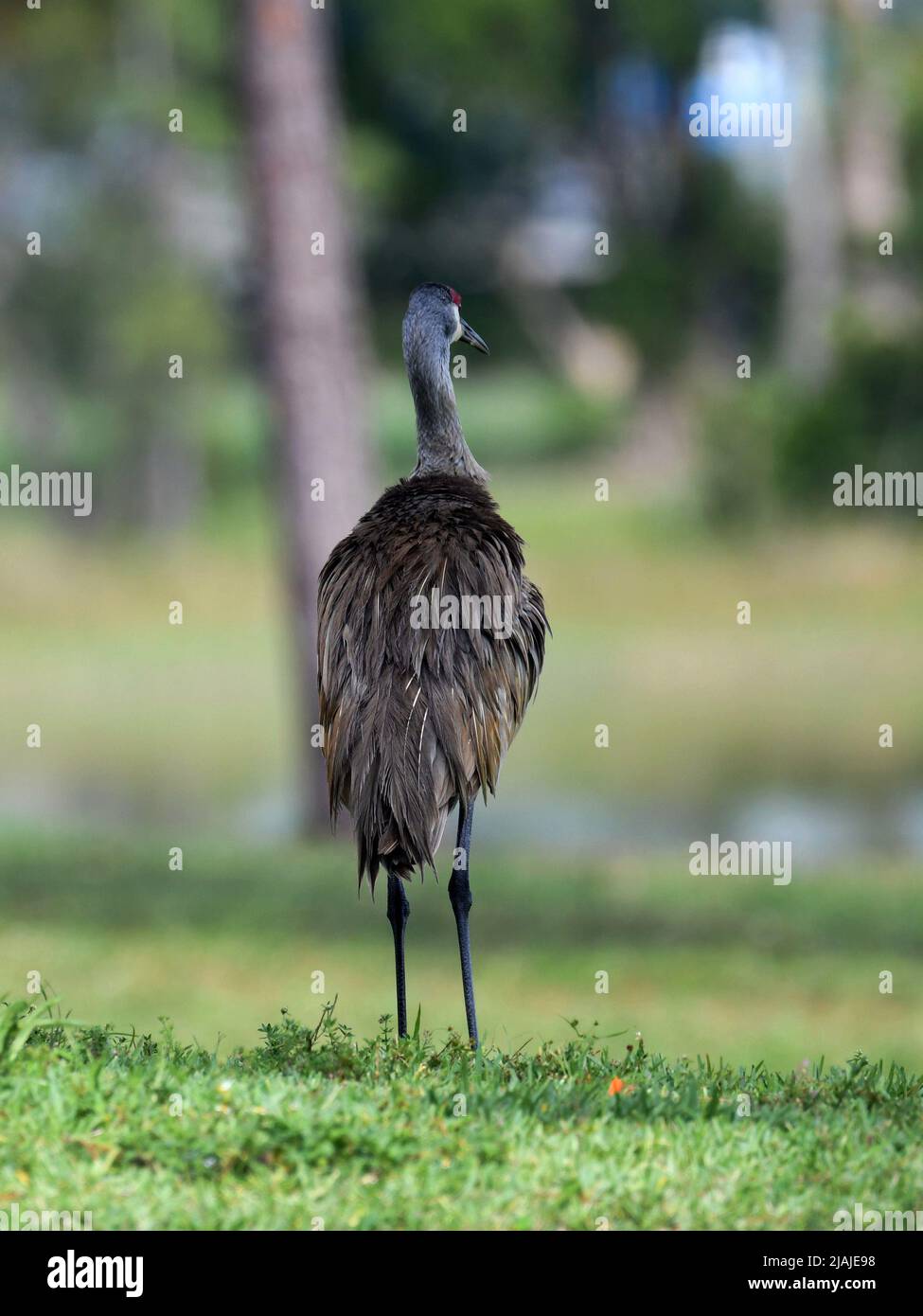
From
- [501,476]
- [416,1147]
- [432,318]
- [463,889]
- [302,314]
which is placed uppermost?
[501,476]

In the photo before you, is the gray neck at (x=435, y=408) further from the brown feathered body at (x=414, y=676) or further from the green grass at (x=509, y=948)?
the green grass at (x=509, y=948)

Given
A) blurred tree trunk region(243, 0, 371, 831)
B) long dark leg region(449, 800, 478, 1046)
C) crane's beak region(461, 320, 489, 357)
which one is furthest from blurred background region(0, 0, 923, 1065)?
crane's beak region(461, 320, 489, 357)

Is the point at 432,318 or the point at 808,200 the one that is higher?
the point at 808,200

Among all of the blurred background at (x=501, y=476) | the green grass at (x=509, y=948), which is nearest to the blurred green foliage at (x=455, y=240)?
the blurred background at (x=501, y=476)

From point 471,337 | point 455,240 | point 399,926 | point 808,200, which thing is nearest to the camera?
point 399,926

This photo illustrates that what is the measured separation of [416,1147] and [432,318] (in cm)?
285

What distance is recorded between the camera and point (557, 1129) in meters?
5.46

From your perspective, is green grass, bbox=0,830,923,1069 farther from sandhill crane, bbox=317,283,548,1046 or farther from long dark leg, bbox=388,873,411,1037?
sandhill crane, bbox=317,283,548,1046

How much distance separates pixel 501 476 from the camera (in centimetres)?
3719

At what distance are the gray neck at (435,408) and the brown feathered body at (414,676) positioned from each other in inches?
16.4

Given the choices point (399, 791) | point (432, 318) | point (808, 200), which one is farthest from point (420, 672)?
point (808, 200)

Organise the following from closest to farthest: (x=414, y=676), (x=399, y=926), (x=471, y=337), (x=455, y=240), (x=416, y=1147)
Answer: (x=416, y=1147), (x=414, y=676), (x=399, y=926), (x=471, y=337), (x=455, y=240)

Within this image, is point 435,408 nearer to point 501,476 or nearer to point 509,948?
point 509,948

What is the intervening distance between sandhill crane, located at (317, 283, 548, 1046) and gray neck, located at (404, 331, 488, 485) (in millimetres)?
281
